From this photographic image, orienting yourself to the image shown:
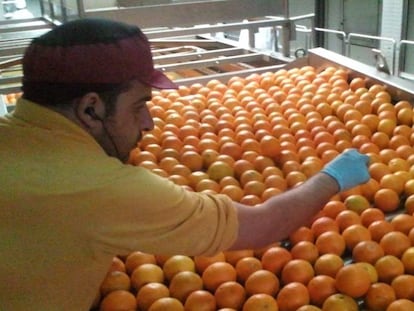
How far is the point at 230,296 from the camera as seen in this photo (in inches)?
63.4

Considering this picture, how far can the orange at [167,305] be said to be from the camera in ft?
5.12

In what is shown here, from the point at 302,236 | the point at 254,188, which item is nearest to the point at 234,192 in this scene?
the point at 254,188

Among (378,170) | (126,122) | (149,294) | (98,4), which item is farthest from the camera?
(98,4)

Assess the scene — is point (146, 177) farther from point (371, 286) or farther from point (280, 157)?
point (280, 157)

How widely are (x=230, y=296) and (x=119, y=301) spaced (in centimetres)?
33

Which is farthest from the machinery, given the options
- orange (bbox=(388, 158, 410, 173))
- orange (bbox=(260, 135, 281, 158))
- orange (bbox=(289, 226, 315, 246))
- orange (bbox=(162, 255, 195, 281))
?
orange (bbox=(162, 255, 195, 281))

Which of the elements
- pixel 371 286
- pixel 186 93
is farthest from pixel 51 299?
pixel 186 93

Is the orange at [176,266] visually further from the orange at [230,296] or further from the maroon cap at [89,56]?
the maroon cap at [89,56]

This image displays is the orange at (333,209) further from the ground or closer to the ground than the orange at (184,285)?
further from the ground

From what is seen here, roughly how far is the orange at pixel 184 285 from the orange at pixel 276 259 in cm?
22

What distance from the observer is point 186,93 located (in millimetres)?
3543

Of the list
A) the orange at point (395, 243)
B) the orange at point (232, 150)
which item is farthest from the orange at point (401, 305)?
the orange at point (232, 150)

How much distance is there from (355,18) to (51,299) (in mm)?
8076

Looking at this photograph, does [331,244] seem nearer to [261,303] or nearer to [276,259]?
[276,259]
